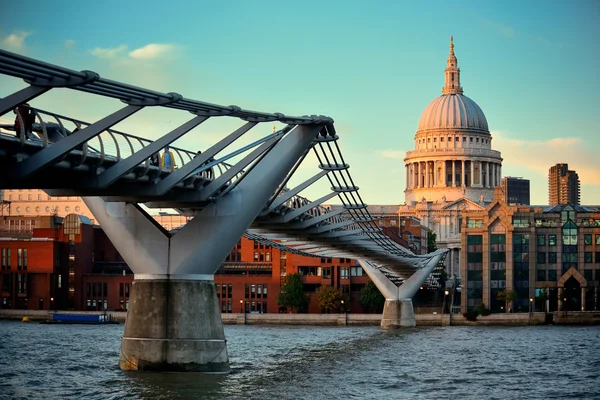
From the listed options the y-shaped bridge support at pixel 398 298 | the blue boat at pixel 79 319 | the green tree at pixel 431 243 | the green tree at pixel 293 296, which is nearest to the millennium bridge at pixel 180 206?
the y-shaped bridge support at pixel 398 298

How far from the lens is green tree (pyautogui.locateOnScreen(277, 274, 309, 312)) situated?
432ft

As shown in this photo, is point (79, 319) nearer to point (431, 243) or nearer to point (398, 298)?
point (398, 298)

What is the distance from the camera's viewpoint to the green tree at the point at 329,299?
130000 millimetres

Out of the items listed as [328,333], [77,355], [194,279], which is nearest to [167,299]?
[194,279]

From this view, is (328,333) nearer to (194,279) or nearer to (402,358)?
(402,358)

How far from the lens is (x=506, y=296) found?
403ft

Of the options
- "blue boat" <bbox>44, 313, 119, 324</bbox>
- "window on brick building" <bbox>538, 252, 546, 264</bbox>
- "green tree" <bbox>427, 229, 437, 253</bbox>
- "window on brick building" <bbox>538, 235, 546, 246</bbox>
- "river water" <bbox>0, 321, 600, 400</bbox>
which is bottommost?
"river water" <bbox>0, 321, 600, 400</bbox>

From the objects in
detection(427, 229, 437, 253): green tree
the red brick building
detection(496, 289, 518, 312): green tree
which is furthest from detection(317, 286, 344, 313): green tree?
detection(427, 229, 437, 253): green tree

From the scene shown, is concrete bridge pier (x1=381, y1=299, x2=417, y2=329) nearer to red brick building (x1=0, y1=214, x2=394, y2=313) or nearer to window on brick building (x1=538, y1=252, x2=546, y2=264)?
window on brick building (x1=538, y1=252, x2=546, y2=264)

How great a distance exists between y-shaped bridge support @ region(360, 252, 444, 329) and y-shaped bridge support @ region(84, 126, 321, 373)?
6164cm

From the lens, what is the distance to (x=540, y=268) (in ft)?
420

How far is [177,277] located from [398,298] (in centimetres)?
6553

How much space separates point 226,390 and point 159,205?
9.54 m

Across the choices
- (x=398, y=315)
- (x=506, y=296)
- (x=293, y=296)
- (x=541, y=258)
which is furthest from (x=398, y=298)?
(x=541, y=258)
